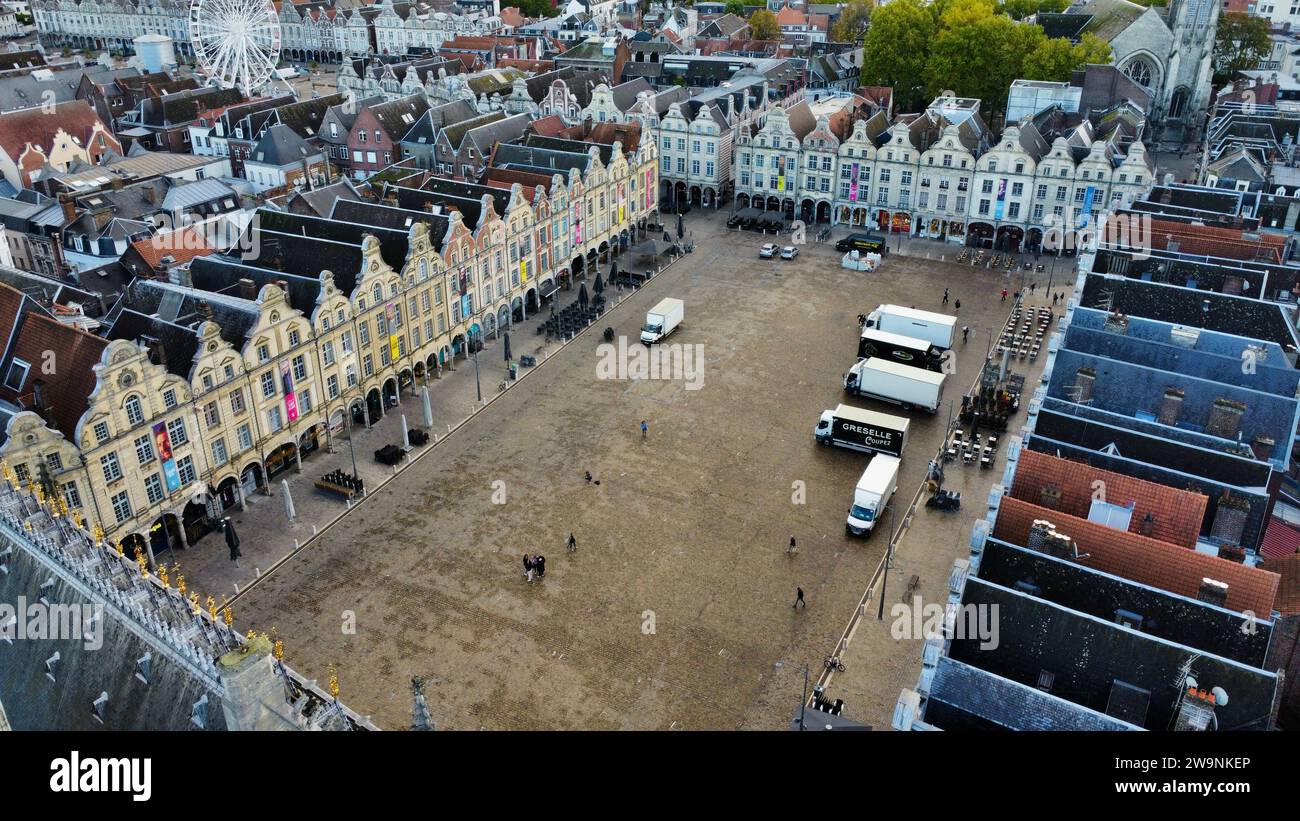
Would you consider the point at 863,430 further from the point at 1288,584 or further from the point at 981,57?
the point at 981,57

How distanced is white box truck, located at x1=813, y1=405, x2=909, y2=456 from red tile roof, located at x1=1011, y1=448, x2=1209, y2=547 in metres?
18.7

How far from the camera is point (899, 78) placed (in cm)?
14775

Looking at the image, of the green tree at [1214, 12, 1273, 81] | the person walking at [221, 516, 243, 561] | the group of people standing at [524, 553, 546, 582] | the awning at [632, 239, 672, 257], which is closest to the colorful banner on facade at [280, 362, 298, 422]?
the person walking at [221, 516, 243, 561]

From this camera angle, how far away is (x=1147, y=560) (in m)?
38.8

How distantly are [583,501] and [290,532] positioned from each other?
58.6 feet

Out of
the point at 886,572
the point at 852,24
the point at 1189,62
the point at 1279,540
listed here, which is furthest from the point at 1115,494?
the point at 852,24

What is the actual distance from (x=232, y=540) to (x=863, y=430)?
40834 mm

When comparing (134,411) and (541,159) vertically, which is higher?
(541,159)

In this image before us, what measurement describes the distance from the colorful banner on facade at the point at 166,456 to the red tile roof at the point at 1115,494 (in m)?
45.0

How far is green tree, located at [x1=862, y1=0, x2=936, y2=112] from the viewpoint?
146 meters

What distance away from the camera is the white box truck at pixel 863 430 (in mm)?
64062

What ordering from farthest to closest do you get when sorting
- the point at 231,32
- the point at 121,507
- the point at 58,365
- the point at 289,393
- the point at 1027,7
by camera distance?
the point at 1027,7 → the point at 231,32 → the point at 289,393 → the point at 58,365 → the point at 121,507

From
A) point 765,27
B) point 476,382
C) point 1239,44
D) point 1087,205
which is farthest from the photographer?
point 765,27

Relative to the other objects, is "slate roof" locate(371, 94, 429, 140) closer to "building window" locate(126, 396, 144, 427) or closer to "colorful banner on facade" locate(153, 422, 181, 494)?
"colorful banner on facade" locate(153, 422, 181, 494)
